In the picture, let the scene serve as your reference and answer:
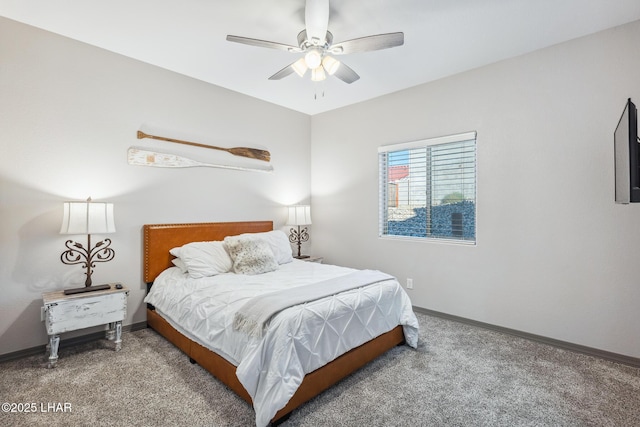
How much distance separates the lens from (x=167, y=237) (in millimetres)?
3398

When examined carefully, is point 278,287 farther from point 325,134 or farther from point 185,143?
point 325,134

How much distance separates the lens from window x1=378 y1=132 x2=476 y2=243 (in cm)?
352

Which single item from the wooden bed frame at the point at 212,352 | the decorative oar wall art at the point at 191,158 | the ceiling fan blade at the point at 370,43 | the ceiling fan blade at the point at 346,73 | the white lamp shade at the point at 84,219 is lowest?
the wooden bed frame at the point at 212,352

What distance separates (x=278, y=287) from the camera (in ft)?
8.66

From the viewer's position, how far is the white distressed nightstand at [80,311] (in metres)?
2.46

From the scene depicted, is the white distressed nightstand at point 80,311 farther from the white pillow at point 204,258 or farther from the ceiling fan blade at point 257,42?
the ceiling fan blade at point 257,42

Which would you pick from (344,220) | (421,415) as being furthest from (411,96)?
(421,415)

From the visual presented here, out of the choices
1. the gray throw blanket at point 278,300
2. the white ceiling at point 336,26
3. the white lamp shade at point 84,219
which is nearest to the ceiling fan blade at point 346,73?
the white ceiling at point 336,26

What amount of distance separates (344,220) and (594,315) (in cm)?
290

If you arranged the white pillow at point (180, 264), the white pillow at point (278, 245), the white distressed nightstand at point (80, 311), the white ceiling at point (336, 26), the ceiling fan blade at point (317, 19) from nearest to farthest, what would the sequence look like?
the ceiling fan blade at point (317, 19) → the white ceiling at point (336, 26) → the white distressed nightstand at point (80, 311) → the white pillow at point (180, 264) → the white pillow at point (278, 245)

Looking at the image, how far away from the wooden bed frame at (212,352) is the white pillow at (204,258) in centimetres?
19

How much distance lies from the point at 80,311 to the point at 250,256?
1.47 m

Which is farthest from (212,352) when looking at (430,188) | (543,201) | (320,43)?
(543,201)

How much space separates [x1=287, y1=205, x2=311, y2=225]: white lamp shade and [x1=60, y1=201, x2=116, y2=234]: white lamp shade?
7.32 feet
